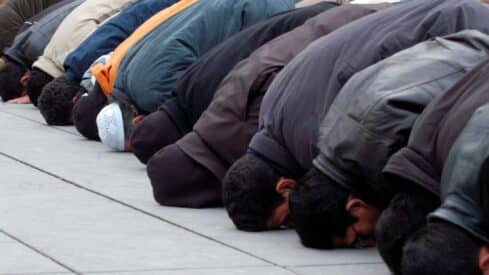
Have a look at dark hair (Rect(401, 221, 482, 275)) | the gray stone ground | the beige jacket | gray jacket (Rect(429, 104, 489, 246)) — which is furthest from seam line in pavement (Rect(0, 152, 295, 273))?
the beige jacket

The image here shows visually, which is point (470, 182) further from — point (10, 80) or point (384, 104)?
point (10, 80)

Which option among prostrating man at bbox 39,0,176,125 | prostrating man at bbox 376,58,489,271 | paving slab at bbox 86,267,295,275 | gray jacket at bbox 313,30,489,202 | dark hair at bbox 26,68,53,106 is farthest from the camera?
dark hair at bbox 26,68,53,106

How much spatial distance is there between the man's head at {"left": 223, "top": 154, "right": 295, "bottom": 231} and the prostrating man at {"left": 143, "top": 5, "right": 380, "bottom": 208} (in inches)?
19.6

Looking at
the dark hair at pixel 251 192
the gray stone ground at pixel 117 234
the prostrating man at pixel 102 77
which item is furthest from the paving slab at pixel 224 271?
the prostrating man at pixel 102 77

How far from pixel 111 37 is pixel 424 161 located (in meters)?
5.66

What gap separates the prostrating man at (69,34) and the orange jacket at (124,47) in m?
1.42

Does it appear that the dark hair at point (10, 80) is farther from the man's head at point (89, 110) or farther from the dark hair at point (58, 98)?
the man's head at point (89, 110)

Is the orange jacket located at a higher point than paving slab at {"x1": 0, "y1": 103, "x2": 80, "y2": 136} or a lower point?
higher

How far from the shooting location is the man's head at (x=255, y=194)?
7.10 metres

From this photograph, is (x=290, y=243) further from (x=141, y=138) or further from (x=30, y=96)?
(x=30, y=96)

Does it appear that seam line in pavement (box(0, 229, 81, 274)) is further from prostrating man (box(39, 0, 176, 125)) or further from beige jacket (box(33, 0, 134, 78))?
beige jacket (box(33, 0, 134, 78))

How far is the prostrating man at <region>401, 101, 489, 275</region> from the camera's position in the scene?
546cm

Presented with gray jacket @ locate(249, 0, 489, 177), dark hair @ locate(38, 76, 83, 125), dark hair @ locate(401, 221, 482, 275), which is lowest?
dark hair @ locate(38, 76, 83, 125)

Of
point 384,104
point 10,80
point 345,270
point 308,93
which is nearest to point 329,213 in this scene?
Result: point 345,270
